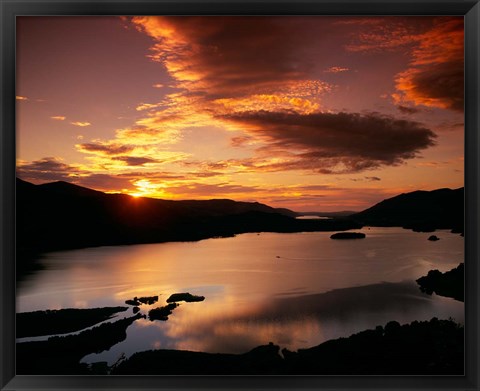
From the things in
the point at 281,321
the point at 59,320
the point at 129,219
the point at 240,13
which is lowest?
the point at 281,321

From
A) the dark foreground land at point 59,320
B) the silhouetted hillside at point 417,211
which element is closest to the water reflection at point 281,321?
the dark foreground land at point 59,320

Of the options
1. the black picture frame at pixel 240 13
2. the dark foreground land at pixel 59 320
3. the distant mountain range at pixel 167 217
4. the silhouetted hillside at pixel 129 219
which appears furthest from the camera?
the silhouetted hillside at pixel 129 219

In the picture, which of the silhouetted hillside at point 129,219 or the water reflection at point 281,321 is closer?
the water reflection at point 281,321

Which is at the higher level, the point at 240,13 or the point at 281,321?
the point at 240,13

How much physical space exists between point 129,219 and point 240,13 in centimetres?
211

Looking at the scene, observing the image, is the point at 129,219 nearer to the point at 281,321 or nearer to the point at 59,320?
the point at 59,320

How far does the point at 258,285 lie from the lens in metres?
3.42

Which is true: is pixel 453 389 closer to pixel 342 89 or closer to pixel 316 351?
pixel 316 351

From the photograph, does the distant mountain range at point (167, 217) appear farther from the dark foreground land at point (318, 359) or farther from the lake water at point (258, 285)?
the dark foreground land at point (318, 359)

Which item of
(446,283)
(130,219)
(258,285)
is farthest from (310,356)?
(130,219)

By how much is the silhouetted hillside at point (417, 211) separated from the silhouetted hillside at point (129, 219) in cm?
26

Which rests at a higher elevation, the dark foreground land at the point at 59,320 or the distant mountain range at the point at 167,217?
the distant mountain range at the point at 167,217

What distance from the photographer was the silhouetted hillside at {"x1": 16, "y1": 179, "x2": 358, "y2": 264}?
2867 millimetres

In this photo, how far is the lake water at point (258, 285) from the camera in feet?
8.86
